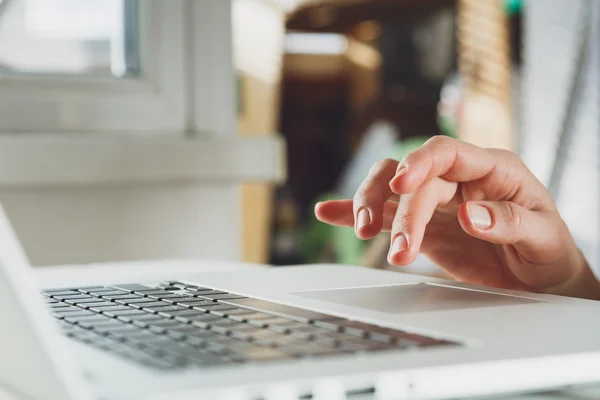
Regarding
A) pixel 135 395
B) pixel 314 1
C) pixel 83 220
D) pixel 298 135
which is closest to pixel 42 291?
pixel 135 395

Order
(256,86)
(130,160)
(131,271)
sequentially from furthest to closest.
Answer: (256,86) → (130,160) → (131,271)

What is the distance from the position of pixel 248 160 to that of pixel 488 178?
0.53 metres

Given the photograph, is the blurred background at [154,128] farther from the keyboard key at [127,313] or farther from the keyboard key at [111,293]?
the keyboard key at [127,313]

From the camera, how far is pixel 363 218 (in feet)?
2.15

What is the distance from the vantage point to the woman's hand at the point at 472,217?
1.99 ft

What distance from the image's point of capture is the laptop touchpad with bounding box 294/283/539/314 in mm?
487

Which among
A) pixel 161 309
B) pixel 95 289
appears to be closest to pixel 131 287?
pixel 95 289

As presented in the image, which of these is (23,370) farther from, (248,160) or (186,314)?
(248,160)

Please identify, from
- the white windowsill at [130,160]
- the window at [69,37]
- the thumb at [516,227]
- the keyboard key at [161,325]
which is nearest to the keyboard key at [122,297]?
the keyboard key at [161,325]

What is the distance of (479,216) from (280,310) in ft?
0.70

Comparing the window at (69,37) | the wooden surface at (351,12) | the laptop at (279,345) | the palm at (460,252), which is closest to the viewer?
the laptop at (279,345)

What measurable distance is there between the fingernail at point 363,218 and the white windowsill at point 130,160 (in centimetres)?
51

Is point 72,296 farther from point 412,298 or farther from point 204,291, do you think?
point 412,298

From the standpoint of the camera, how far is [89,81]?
1.15m
